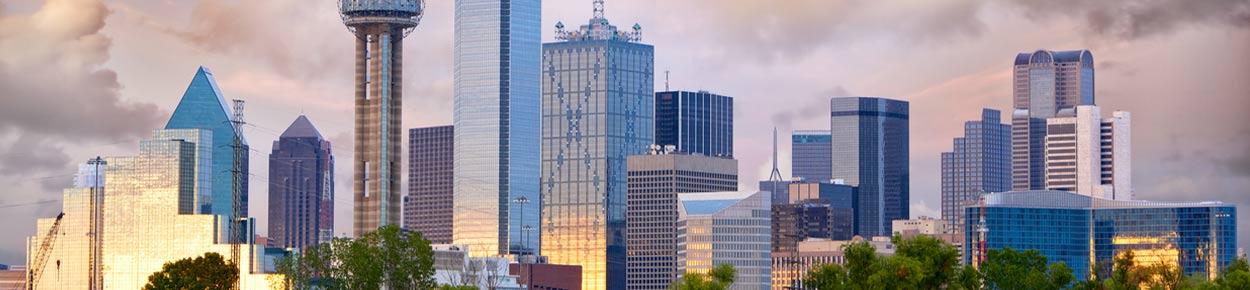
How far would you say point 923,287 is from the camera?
603 feet

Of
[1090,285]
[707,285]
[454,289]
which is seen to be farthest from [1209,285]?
[454,289]

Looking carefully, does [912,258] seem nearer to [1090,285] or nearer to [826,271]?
[826,271]

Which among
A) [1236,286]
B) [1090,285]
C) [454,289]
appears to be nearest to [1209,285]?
[1236,286]

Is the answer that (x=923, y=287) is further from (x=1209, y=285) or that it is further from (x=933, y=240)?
(x=1209, y=285)

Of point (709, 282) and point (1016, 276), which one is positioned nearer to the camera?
point (709, 282)

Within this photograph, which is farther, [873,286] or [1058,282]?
[1058,282]

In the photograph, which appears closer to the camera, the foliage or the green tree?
the foliage

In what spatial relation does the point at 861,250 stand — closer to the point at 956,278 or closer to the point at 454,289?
the point at 956,278

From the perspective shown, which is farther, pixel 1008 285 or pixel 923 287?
pixel 1008 285

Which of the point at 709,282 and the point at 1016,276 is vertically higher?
the point at 1016,276

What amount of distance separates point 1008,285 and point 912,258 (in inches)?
690

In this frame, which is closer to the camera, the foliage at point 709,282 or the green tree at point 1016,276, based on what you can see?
the foliage at point 709,282

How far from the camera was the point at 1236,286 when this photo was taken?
18025 cm

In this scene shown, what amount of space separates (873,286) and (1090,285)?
32.8m
